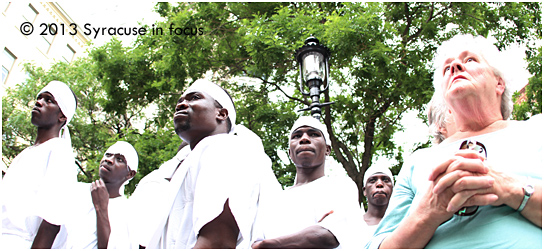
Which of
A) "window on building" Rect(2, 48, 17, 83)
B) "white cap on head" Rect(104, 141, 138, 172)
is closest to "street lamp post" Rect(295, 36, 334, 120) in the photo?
"white cap on head" Rect(104, 141, 138, 172)

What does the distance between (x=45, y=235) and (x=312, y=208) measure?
6.60 ft

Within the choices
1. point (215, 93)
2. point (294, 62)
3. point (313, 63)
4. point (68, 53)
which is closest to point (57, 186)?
point (215, 93)

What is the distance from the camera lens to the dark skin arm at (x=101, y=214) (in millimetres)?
3916

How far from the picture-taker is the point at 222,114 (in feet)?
10.5

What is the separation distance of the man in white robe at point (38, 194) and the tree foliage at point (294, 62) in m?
5.16

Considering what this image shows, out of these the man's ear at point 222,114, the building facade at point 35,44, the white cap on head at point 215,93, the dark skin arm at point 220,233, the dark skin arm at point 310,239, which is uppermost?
the building facade at point 35,44

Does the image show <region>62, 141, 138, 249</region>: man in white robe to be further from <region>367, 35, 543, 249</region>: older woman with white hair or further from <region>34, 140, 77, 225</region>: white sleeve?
<region>367, 35, 543, 249</region>: older woman with white hair

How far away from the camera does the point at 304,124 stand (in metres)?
4.52

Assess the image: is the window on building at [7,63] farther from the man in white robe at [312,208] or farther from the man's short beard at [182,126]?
the man's short beard at [182,126]

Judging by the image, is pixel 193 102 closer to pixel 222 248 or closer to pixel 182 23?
pixel 222 248

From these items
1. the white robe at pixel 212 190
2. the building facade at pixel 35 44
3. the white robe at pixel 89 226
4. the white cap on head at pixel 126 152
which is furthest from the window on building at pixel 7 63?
the white robe at pixel 212 190

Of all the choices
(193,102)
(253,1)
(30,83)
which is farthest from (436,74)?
(30,83)

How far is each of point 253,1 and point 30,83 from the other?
1106 centimetres

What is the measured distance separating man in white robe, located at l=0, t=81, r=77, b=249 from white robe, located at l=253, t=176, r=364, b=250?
1681 mm
